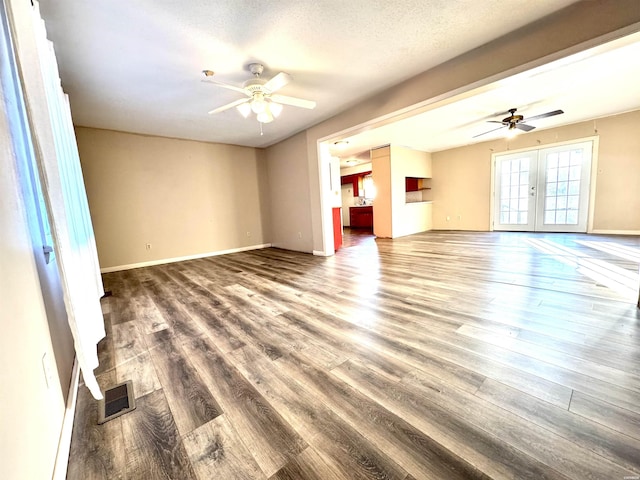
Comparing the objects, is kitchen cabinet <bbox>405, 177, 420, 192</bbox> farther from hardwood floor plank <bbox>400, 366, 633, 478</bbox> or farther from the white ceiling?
hardwood floor plank <bbox>400, 366, 633, 478</bbox>

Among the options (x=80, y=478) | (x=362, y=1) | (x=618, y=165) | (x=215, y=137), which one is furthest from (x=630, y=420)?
(x=618, y=165)

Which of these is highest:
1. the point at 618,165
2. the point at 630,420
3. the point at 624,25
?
the point at 624,25

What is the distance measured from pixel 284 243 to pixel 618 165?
23.6ft

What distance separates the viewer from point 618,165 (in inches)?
205

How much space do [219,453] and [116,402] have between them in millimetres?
774

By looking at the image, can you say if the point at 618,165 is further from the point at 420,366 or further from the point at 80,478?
the point at 80,478

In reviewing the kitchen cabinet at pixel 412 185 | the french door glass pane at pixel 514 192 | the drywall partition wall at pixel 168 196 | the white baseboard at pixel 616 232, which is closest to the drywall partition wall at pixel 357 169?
the kitchen cabinet at pixel 412 185


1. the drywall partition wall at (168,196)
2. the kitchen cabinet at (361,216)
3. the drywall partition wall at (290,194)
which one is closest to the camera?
the drywall partition wall at (168,196)

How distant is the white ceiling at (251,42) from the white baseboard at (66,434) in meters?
2.59

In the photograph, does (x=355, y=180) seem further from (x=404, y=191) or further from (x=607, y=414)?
(x=607, y=414)

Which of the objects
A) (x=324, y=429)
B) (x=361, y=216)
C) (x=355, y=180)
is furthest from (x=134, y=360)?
(x=355, y=180)

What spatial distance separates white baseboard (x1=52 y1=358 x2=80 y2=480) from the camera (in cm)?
97

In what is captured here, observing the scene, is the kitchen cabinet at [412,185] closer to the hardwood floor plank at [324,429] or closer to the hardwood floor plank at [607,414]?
the hardwood floor plank at [607,414]

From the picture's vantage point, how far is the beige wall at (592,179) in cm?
511
